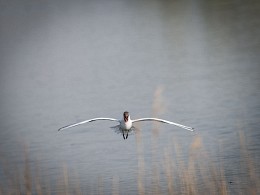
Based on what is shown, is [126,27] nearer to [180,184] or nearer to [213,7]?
[213,7]

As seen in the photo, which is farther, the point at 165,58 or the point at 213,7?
the point at 213,7

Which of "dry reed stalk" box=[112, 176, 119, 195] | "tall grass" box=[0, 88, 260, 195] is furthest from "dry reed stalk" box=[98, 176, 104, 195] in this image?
"dry reed stalk" box=[112, 176, 119, 195]

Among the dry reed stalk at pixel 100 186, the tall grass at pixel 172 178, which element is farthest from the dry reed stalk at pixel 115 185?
the dry reed stalk at pixel 100 186

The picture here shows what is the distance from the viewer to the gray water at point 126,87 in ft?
37.5

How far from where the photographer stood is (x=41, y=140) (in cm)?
1395

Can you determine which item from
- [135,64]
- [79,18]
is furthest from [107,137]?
[79,18]

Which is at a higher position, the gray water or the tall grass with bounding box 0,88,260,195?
the gray water

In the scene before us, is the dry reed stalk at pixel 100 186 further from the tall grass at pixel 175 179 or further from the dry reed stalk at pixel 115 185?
the dry reed stalk at pixel 115 185

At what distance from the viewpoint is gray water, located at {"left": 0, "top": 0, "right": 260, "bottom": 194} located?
1143 centimetres

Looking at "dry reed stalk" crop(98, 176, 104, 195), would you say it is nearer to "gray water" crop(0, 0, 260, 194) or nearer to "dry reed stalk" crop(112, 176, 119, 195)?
"gray water" crop(0, 0, 260, 194)

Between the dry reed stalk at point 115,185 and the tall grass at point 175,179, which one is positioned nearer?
the tall grass at point 175,179

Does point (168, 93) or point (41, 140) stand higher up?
point (168, 93)

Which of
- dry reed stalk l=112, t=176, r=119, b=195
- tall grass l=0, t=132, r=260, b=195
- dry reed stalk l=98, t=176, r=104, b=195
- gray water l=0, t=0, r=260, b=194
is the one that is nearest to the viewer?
tall grass l=0, t=132, r=260, b=195

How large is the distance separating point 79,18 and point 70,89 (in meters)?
14.6
